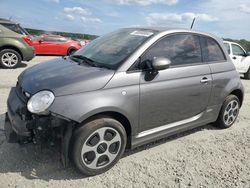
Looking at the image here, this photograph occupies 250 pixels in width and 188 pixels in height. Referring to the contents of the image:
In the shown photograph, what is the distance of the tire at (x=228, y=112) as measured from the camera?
4.88 meters

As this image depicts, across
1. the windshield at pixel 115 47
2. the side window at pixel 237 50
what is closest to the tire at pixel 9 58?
the windshield at pixel 115 47

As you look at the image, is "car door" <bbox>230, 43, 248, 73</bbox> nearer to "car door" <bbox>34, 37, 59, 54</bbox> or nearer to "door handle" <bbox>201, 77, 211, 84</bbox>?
"door handle" <bbox>201, 77, 211, 84</bbox>

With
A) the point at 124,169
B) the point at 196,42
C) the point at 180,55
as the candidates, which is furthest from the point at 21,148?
the point at 196,42

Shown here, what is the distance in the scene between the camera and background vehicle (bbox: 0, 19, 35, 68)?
9.93 meters

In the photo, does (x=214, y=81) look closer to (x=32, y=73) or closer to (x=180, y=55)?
(x=180, y=55)

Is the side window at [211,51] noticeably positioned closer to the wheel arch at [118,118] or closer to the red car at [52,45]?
the wheel arch at [118,118]

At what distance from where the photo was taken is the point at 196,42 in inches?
172

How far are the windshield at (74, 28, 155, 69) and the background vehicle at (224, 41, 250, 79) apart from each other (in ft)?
25.3

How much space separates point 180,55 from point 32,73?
6.67 feet

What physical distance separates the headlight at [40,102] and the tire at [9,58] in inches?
301

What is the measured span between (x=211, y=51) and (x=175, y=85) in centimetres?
115

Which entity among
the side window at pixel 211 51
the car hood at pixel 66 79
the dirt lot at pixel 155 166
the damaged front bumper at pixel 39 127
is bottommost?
the dirt lot at pixel 155 166

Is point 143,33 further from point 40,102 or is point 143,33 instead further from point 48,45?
point 48,45

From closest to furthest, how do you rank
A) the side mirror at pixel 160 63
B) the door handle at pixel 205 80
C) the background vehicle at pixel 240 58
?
1. the side mirror at pixel 160 63
2. the door handle at pixel 205 80
3. the background vehicle at pixel 240 58
